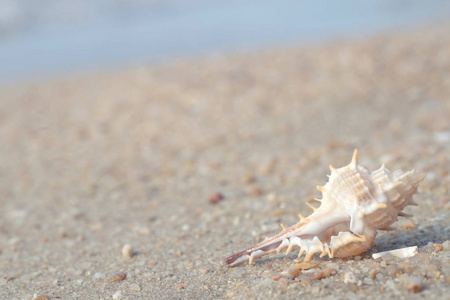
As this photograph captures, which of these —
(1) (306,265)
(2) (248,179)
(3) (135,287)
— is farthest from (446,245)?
(2) (248,179)

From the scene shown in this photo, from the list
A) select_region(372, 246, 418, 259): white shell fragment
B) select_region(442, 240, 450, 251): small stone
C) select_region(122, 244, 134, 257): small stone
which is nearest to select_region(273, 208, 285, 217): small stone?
select_region(122, 244, 134, 257): small stone

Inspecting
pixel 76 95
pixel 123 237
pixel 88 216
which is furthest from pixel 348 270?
pixel 76 95

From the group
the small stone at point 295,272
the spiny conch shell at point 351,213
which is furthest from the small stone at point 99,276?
the small stone at point 295,272

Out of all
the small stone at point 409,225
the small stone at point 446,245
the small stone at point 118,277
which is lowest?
the small stone at point 409,225

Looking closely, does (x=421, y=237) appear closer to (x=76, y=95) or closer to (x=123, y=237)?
(x=123, y=237)

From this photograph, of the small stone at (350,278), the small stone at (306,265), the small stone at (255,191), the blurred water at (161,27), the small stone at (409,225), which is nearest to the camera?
the small stone at (350,278)

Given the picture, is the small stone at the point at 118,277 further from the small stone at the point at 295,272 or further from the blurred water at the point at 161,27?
the blurred water at the point at 161,27

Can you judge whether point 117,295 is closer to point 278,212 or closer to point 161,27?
point 278,212

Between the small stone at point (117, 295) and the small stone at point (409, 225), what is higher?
the small stone at point (117, 295)

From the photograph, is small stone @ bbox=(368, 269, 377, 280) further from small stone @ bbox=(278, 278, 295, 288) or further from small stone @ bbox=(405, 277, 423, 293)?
small stone @ bbox=(278, 278, 295, 288)
